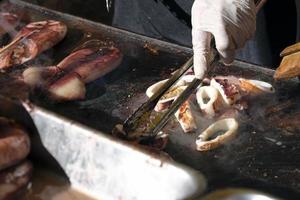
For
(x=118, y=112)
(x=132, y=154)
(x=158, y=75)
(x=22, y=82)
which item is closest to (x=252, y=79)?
(x=158, y=75)

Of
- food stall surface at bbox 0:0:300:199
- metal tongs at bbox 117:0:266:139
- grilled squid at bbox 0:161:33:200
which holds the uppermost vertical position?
metal tongs at bbox 117:0:266:139

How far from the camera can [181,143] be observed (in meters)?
2.20

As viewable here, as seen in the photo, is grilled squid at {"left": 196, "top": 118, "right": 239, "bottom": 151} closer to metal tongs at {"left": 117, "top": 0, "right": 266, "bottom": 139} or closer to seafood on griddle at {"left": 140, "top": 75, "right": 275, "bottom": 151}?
seafood on griddle at {"left": 140, "top": 75, "right": 275, "bottom": 151}

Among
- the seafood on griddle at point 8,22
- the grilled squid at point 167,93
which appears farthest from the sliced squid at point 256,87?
the seafood on griddle at point 8,22

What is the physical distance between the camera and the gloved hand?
7.16ft

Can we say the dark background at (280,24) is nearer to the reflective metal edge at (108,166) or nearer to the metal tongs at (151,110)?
the metal tongs at (151,110)

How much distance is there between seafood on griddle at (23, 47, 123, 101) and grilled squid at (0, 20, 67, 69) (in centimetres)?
15

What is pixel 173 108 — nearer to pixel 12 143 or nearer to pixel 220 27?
pixel 220 27

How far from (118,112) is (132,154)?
499 millimetres

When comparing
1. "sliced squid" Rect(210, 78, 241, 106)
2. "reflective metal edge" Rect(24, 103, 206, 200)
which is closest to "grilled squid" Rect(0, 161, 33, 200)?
"reflective metal edge" Rect(24, 103, 206, 200)

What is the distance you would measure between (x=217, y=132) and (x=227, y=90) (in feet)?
0.80

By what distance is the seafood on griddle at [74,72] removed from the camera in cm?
245

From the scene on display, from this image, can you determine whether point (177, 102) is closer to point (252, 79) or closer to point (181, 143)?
point (181, 143)

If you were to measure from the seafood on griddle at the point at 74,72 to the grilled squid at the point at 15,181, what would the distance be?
1.42ft
